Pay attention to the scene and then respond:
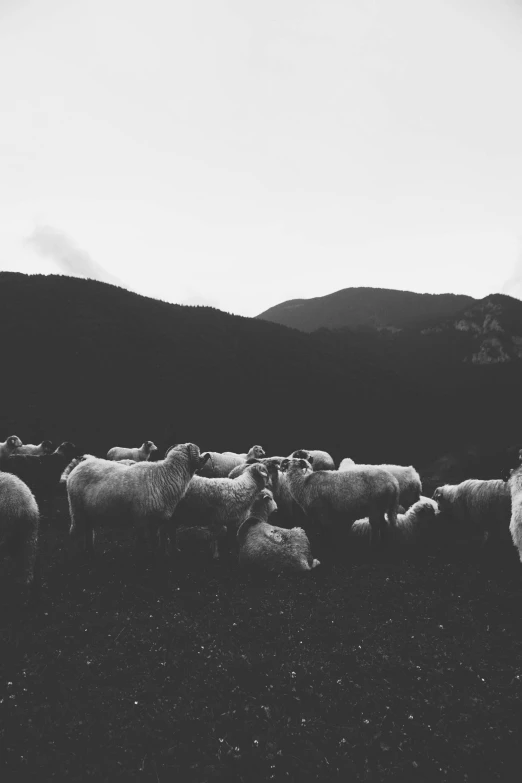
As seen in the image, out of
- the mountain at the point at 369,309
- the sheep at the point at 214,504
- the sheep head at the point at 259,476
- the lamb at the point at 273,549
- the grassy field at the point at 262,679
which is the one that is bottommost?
the grassy field at the point at 262,679

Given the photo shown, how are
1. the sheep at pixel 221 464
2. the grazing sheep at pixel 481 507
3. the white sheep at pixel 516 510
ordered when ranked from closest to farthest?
the white sheep at pixel 516 510, the grazing sheep at pixel 481 507, the sheep at pixel 221 464

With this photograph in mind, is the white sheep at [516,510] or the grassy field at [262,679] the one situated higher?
the white sheep at [516,510]

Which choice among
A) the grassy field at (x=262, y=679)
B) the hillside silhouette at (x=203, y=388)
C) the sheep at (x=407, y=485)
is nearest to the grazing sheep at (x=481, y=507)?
the sheep at (x=407, y=485)

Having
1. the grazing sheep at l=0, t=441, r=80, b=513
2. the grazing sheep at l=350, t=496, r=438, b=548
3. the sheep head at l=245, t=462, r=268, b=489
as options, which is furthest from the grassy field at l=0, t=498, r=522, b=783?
the grazing sheep at l=0, t=441, r=80, b=513

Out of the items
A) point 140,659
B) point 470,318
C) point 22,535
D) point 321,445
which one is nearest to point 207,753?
point 140,659

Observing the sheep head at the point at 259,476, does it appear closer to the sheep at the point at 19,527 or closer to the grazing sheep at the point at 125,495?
the grazing sheep at the point at 125,495

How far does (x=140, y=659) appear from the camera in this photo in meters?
6.12

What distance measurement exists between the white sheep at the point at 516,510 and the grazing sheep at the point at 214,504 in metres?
6.40

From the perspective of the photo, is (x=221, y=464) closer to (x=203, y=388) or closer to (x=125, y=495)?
(x=125, y=495)

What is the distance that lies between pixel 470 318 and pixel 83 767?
129393mm

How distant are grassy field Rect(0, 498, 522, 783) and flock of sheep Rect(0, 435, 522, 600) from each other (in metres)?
1.03

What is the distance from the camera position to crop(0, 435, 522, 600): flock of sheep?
8.03m

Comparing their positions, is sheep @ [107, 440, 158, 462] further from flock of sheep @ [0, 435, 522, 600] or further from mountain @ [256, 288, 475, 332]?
mountain @ [256, 288, 475, 332]

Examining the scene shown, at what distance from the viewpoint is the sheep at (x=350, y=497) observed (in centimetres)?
1062
